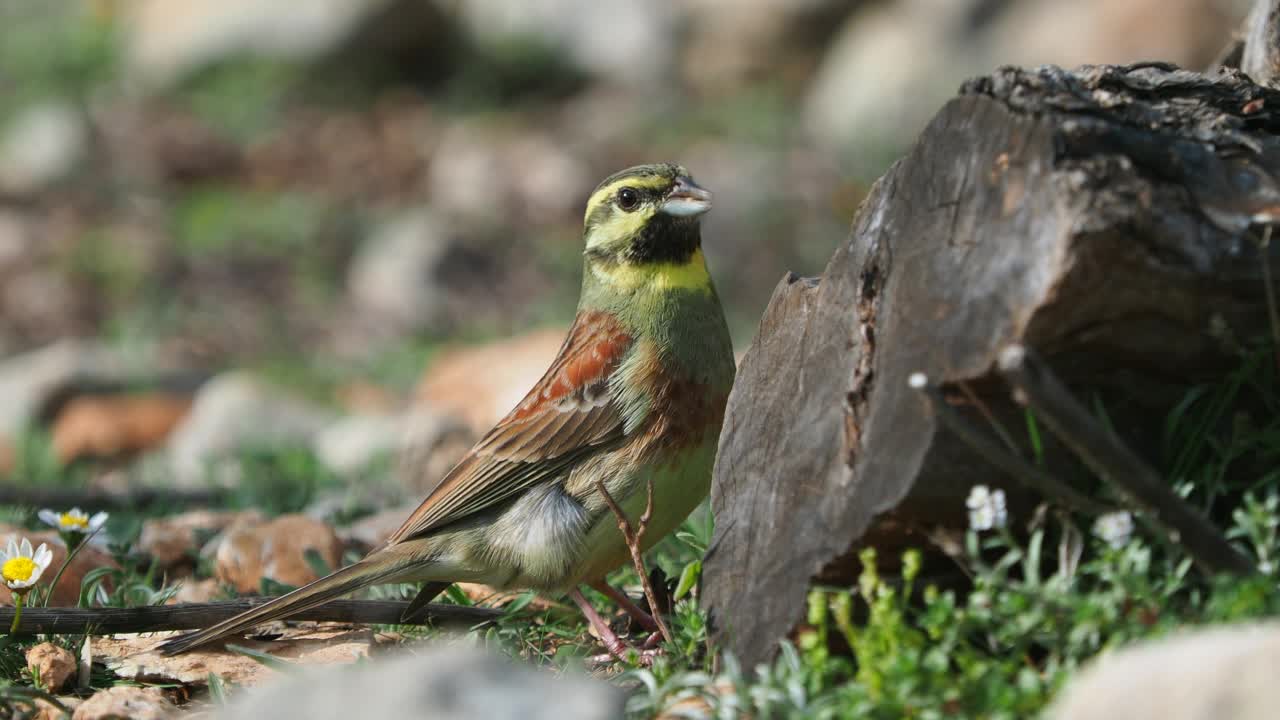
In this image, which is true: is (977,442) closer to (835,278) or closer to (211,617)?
(835,278)

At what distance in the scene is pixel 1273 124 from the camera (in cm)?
314

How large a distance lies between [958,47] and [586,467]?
1166 cm

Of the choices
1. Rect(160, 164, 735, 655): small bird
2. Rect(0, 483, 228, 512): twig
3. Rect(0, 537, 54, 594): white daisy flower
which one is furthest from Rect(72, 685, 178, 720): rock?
Rect(0, 483, 228, 512): twig

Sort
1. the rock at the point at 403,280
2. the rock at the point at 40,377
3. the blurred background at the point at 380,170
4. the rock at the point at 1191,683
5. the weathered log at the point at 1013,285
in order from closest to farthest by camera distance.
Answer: the rock at the point at 1191,683
the weathered log at the point at 1013,285
the rock at the point at 40,377
the blurred background at the point at 380,170
the rock at the point at 403,280

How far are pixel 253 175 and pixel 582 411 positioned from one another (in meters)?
10.6

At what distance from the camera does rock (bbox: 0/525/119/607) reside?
4.38 meters

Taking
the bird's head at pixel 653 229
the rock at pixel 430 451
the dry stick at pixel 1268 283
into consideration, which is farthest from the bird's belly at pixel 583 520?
the rock at pixel 430 451

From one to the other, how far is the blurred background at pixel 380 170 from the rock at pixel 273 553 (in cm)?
192

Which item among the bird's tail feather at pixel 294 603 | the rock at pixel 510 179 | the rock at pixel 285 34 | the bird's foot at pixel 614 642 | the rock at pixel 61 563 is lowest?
the bird's foot at pixel 614 642

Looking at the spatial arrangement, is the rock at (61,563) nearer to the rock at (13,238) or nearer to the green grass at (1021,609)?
the green grass at (1021,609)

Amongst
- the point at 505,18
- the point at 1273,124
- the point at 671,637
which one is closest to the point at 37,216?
the point at 505,18

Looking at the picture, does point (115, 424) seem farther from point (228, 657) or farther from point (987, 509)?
point (987, 509)

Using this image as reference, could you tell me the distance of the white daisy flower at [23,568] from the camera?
385 centimetres

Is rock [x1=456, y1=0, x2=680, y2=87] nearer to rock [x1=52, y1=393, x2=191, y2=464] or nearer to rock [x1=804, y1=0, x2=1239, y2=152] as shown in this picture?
rock [x1=804, y1=0, x2=1239, y2=152]
